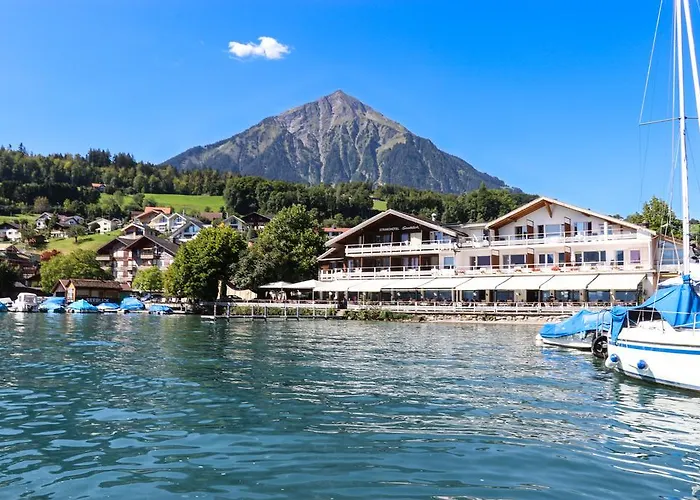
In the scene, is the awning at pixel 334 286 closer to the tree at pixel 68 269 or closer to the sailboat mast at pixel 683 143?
the sailboat mast at pixel 683 143

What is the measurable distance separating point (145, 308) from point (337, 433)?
65.1 m

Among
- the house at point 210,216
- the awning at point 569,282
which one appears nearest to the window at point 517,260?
the awning at point 569,282

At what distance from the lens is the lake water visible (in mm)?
8234

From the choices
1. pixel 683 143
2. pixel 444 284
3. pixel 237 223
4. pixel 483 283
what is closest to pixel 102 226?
pixel 237 223

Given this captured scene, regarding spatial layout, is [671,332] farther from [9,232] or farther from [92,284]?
[9,232]

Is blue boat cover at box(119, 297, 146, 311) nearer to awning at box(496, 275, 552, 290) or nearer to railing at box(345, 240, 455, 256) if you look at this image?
railing at box(345, 240, 455, 256)

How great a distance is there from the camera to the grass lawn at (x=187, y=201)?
520 feet

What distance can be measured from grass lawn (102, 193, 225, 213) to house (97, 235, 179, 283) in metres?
47.6

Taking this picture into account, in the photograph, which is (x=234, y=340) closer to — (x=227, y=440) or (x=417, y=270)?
(x=227, y=440)

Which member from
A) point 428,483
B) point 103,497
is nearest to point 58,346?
point 103,497

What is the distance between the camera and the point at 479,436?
430 inches

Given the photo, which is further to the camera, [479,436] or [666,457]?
[479,436]

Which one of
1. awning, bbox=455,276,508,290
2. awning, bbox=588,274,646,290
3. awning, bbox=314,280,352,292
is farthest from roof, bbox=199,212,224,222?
awning, bbox=588,274,646,290

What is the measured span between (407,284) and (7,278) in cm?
6438
